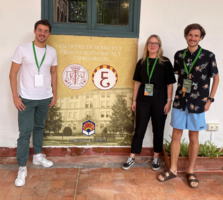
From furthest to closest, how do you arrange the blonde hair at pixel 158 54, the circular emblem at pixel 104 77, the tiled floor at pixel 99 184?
the circular emblem at pixel 104 77 → the blonde hair at pixel 158 54 → the tiled floor at pixel 99 184

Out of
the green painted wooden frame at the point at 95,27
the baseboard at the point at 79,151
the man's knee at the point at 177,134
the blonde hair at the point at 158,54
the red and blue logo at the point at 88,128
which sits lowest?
the baseboard at the point at 79,151

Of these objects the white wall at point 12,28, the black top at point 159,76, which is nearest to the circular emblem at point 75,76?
the white wall at point 12,28

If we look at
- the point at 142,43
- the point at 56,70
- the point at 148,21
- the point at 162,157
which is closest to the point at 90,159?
the point at 162,157

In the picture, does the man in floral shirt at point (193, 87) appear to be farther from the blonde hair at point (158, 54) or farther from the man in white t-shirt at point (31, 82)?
the man in white t-shirt at point (31, 82)

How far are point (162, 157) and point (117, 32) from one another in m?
1.91

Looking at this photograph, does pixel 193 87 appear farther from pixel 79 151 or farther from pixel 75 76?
pixel 79 151

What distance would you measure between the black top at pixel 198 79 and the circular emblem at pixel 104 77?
96cm

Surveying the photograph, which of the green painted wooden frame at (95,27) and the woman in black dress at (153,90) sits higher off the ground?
the green painted wooden frame at (95,27)

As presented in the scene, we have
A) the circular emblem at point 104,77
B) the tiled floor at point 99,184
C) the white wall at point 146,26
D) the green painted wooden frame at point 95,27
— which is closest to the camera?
the tiled floor at point 99,184

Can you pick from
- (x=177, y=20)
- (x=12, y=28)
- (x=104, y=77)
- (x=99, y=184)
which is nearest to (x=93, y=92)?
(x=104, y=77)

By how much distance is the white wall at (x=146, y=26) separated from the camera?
2.92 m

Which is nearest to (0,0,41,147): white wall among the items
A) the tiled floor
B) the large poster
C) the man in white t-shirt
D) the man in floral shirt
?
the large poster

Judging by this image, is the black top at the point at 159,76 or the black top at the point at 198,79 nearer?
the black top at the point at 198,79

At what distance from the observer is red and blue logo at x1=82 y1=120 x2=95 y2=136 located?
128 inches
